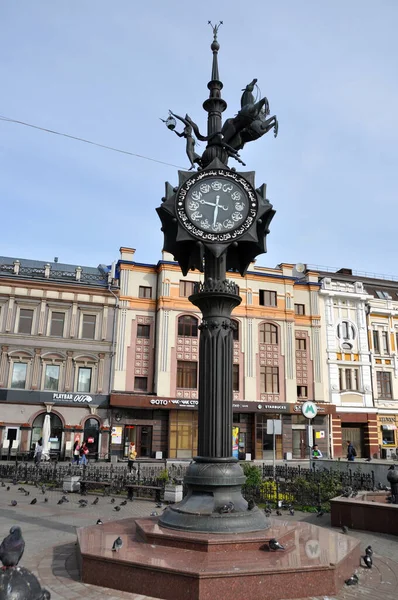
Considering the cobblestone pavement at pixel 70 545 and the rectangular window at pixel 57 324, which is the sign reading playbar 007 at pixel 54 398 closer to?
the rectangular window at pixel 57 324

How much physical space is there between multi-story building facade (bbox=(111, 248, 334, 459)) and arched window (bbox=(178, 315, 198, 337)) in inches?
3.0

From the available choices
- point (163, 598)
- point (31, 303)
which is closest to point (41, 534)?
point (163, 598)

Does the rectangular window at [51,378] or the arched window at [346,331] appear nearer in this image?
the rectangular window at [51,378]

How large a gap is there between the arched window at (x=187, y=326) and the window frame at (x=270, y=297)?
237 inches

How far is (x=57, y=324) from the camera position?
1371 inches

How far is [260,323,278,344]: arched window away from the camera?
128ft

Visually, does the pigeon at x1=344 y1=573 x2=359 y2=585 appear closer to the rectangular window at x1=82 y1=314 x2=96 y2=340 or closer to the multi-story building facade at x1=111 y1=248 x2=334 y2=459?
the multi-story building facade at x1=111 y1=248 x2=334 y2=459

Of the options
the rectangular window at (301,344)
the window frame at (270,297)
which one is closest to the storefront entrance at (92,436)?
the window frame at (270,297)

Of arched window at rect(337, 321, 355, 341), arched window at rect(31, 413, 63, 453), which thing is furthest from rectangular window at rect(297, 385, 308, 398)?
arched window at rect(31, 413, 63, 453)

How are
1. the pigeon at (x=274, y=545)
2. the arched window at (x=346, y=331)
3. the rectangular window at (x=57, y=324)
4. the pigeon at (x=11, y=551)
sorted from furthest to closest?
the arched window at (x=346, y=331) → the rectangular window at (x=57, y=324) → the pigeon at (x=274, y=545) → the pigeon at (x=11, y=551)

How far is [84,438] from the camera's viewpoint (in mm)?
33219

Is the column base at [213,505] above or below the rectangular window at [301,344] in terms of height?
below

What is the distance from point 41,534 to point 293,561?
5.77m

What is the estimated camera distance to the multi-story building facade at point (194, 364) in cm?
3469
